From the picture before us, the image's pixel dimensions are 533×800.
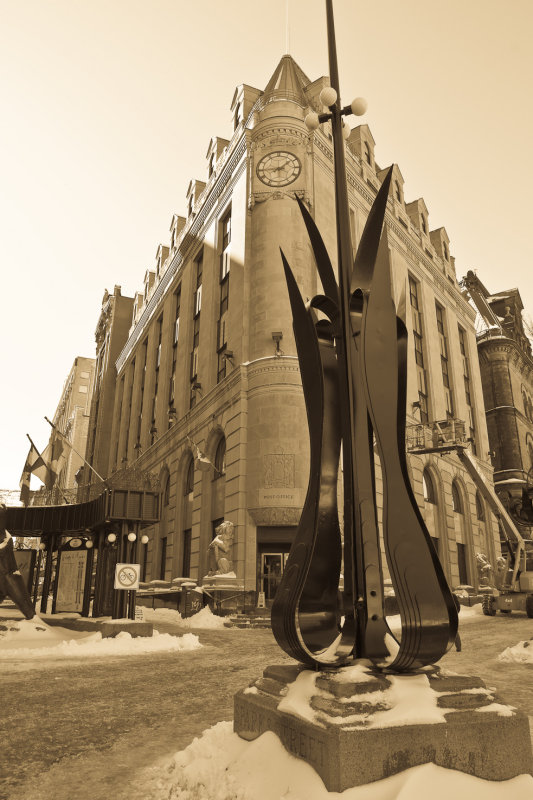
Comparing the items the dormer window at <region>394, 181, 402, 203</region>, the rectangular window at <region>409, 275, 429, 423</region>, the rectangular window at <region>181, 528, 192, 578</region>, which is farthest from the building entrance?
the dormer window at <region>394, 181, 402, 203</region>

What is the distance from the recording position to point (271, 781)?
3.57 metres

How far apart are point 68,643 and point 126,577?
2729 millimetres

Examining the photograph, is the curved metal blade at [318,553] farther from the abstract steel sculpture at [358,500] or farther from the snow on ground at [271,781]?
the snow on ground at [271,781]

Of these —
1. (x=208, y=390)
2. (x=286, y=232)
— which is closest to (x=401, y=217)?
(x=286, y=232)

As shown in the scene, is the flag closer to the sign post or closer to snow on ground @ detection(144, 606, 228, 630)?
snow on ground @ detection(144, 606, 228, 630)

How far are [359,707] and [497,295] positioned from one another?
66.9 meters

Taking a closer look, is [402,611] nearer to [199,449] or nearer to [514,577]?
[514,577]

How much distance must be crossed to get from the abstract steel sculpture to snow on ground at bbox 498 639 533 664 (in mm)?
6937

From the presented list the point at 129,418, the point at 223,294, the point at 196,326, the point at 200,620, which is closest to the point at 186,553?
the point at 200,620

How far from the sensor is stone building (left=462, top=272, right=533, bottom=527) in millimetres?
48688

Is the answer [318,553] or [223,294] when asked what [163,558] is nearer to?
[223,294]

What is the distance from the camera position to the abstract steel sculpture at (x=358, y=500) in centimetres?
433

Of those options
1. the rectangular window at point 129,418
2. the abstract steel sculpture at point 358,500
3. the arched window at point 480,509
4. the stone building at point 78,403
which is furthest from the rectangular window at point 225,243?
the stone building at point 78,403

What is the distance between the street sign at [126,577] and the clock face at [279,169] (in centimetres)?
2009
